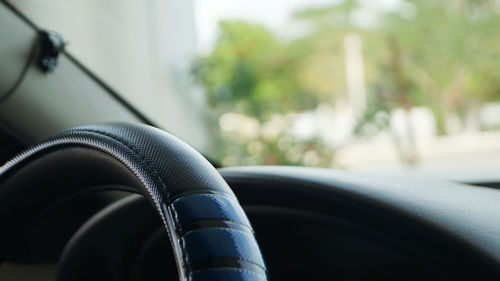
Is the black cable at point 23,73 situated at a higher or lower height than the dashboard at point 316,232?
higher

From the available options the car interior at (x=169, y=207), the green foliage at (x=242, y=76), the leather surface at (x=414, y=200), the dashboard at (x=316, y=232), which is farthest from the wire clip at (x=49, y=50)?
the green foliage at (x=242, y=76)

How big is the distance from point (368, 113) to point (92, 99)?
3418 millimetres

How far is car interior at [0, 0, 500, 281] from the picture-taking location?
0.36 meters

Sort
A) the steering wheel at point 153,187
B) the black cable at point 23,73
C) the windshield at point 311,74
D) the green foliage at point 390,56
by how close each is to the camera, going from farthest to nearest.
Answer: the green foliage at point 390,56 → the windshield at point 311,74 → the black cable at point 23,73 → the steering wheel at point 153,187

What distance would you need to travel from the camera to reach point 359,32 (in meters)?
7.65

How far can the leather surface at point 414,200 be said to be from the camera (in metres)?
0.60

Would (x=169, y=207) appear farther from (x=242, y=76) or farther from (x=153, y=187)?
(x=242, y=76)

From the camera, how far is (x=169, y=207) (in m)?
0.36

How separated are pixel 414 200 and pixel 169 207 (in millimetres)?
389

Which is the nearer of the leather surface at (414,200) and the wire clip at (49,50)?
the leather surface at (414,200)

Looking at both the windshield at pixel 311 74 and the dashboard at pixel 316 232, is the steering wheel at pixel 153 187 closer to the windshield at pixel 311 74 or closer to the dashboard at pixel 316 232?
the dashboard at pixel 316 232

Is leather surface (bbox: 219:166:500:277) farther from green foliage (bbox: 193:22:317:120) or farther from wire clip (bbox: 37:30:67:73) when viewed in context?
green foliage (bbox: 193:22:317:120)

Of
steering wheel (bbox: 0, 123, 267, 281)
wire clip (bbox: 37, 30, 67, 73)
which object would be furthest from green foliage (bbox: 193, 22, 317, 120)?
steering wheel (bbox: 0, 123, 267, 281)

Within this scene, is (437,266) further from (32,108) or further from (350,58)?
(350,58)
